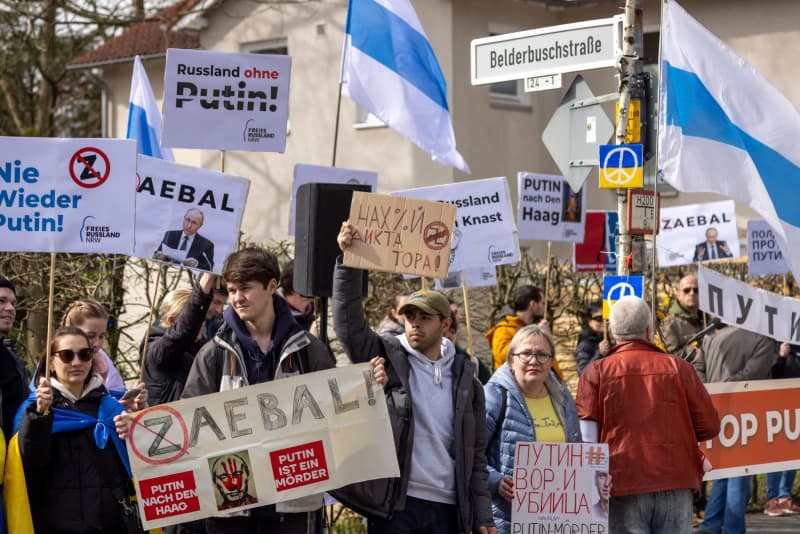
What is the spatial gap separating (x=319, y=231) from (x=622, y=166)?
2927mm

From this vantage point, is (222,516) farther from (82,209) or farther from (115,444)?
(82,209)

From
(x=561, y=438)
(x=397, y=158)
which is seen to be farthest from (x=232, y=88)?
(x=397, y=158)

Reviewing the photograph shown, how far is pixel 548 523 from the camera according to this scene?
24.8 feet

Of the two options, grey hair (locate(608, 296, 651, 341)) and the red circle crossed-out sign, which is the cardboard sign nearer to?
grey hair (locate(608, 296, 651, 341))

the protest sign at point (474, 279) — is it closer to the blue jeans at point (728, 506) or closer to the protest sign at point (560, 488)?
the blue jeans at point (728, 506)

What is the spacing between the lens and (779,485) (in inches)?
545

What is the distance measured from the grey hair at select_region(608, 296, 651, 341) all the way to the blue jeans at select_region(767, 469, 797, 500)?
6.58 meters

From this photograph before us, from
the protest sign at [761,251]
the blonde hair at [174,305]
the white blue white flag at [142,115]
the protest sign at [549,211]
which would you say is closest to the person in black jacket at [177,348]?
the blonde hair at [174,305]

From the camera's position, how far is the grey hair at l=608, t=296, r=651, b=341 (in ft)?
25.3

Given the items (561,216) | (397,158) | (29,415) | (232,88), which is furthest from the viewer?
(397,158)

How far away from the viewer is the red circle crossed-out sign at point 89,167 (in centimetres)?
737

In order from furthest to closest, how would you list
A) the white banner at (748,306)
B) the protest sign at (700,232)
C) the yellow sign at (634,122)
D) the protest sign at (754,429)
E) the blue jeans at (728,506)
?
the protest sign at (700,232), the blue jeans at (728,506), the yellow sign at (634,122), the protest sign at (754,429), the white banner at (748,306)

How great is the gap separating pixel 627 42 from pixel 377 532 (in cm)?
446

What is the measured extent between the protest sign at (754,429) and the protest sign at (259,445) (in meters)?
3.48
